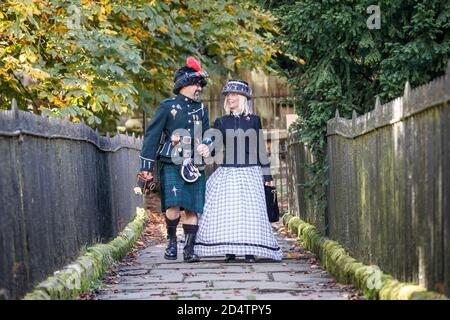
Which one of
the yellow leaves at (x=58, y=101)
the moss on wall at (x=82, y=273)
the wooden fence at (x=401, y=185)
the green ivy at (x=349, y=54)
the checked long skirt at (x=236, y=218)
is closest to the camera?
the wooden fence at (x=401, y=185)

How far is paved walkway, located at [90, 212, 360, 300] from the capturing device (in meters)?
7.61

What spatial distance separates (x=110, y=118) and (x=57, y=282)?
12421 millimetres

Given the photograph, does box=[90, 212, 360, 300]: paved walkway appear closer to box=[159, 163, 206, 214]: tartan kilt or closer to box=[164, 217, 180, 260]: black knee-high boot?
box=[164, 217, 180, 260]: black knee-high boot

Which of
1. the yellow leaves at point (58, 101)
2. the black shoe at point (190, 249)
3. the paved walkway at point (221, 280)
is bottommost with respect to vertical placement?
the paved walkway at point (221, 280)

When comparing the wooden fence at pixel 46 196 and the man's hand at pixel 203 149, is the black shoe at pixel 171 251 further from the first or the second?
the man's hand at pixel 203 149

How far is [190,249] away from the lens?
10.3 meters

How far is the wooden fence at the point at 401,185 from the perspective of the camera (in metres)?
5.39

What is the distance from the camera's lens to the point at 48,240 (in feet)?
23.6

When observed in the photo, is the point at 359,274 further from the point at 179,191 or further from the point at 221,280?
the point at 179,191

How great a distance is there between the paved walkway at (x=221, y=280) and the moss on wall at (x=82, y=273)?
0.13m

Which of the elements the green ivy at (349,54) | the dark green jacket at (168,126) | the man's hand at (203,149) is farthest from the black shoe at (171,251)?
the green ivy at (349,54)

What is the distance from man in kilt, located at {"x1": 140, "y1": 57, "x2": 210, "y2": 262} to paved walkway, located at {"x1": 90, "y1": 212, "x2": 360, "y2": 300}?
0.45 metres

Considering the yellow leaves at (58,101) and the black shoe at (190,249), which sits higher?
the yellow leaves at (58,101)

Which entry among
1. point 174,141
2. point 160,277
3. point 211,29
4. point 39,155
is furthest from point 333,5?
point 211,29
